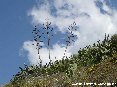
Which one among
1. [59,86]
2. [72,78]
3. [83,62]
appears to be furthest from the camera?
[83,62]

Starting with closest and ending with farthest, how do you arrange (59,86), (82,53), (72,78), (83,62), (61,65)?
(59,86)
(72,78)
(83,62)
(61,65)
(82,53)

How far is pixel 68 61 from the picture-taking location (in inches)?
2128

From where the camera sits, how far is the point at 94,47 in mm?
56188

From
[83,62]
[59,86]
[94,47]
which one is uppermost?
[94,47]

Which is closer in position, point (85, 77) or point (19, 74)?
point (85, 77)

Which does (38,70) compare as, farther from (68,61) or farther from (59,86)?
(59,86)

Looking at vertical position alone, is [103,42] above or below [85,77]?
above

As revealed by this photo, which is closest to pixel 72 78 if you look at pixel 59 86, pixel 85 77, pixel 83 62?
pixel 85 77

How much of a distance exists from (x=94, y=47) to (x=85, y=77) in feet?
73.7

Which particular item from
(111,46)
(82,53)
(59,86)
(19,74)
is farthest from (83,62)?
(59,86)

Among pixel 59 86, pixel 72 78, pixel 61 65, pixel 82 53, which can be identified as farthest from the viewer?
pixel 82 53

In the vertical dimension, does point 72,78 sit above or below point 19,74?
below

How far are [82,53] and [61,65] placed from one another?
16.5 feet

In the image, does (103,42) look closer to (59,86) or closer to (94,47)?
(94,47)
